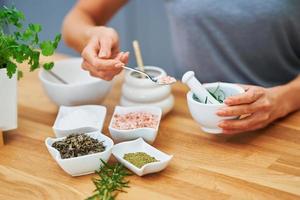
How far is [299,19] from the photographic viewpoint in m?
1.64

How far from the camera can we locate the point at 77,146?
1.16 meters

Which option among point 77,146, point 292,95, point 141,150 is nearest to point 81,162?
point 77,146

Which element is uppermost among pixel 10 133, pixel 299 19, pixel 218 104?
pixel 299 19

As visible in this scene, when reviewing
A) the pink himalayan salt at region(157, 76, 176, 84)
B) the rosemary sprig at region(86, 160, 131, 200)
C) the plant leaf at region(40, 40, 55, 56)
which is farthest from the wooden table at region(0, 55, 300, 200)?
the plant leaf at region(40, 40, 55, 56)

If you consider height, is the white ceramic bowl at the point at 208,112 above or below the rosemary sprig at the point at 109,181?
above

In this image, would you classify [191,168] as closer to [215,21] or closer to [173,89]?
[173,89]

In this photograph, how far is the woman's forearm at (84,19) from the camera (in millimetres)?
1691

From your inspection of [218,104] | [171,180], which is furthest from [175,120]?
[171,180]

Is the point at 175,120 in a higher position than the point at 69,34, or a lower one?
lower

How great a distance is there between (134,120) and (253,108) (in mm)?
298

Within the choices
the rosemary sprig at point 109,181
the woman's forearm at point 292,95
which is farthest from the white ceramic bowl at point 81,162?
the woman's forearm at point 292,95

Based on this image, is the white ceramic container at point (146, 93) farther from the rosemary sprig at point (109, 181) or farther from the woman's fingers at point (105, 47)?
the rosemary sprig at point (109, 181)

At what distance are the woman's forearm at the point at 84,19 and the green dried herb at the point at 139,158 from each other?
0.55 meters

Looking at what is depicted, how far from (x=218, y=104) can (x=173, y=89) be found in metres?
0.43
